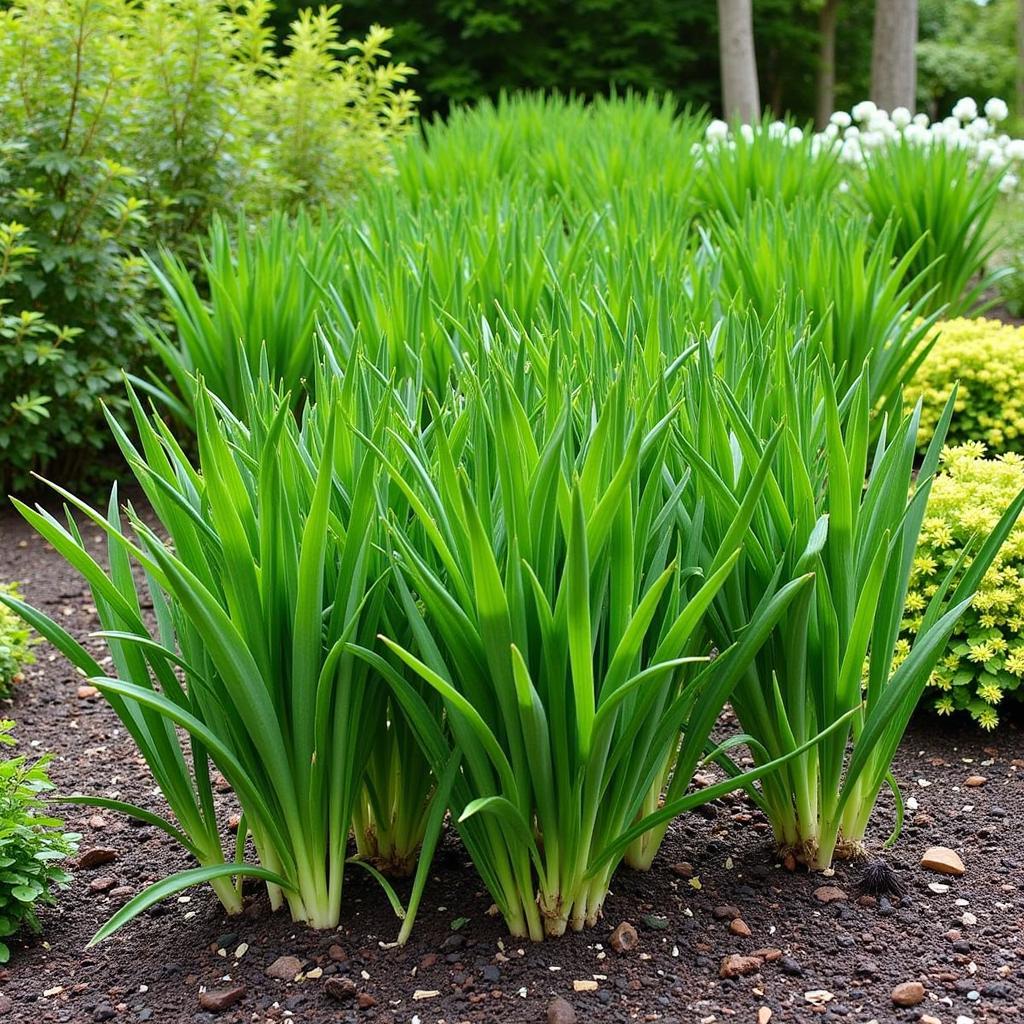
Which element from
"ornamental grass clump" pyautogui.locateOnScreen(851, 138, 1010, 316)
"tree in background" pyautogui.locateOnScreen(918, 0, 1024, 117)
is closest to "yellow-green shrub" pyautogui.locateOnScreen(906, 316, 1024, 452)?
"ornamental grass clump" pyautogui.locateOnScreen(851, 138, 1010, 316)

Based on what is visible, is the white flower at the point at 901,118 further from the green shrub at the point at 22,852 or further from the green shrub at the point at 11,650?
the green shrub at the point at 22,852

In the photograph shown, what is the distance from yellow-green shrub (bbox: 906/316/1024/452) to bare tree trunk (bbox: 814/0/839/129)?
14878 mm

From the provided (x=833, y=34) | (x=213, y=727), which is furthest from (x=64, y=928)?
(x=833, y=34)

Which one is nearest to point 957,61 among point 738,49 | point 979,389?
point 738,49

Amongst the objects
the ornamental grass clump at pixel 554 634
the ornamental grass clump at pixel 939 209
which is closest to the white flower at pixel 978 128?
the ornamental grass clump at pixel 939 209

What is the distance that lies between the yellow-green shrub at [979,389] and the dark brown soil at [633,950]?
2203mm

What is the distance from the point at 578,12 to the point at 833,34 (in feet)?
13.4

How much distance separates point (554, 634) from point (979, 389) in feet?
10.4

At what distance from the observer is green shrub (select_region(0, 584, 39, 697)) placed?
3186 millimetres

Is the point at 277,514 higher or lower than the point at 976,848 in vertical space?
higher

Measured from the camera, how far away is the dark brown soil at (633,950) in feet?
5.97

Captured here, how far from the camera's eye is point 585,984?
1.84 meters

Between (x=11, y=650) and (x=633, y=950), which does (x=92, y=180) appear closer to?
(x=11, y=650)

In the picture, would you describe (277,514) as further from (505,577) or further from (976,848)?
(976,848)
